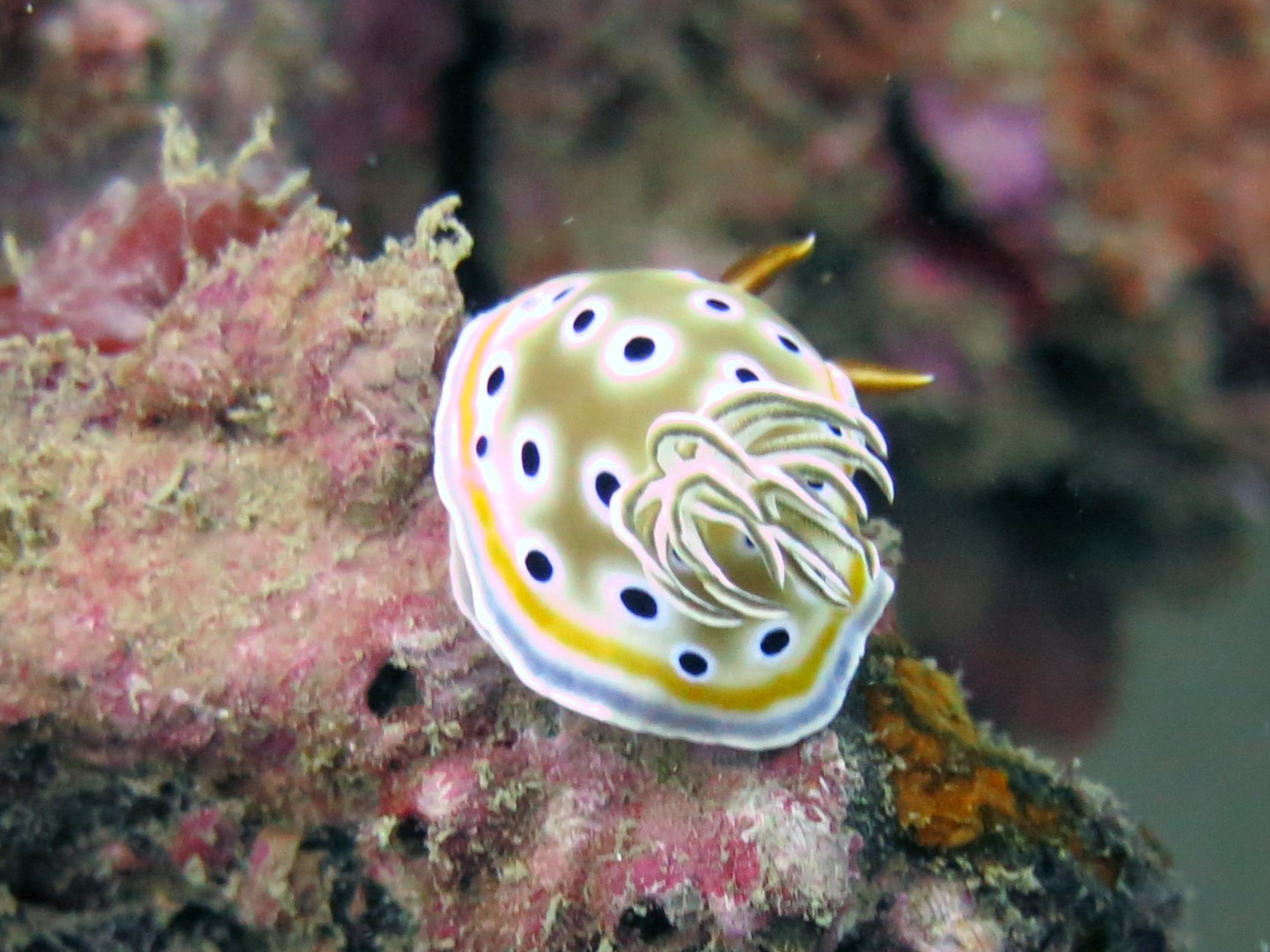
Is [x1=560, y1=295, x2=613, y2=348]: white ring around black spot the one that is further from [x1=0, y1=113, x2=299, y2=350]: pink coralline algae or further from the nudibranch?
[x1=0, y1=113, x2=299, y2=350]: pink coralline algae

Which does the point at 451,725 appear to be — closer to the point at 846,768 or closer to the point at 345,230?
the point at 846,768

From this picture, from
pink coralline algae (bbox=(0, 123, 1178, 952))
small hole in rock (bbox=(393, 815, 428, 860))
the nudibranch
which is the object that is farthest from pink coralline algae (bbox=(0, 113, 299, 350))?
small hole in rock (bbox=(393, 815, 428, 860))

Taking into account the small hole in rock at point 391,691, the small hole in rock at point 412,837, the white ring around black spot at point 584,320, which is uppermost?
the white ring around black spot at point 584,320


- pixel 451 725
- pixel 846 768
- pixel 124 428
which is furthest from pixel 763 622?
pixel 124 428

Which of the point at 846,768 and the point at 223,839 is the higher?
the point at 846,768

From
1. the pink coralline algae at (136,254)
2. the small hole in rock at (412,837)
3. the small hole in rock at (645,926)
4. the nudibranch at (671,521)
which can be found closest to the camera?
the nudibranch at (671,521)

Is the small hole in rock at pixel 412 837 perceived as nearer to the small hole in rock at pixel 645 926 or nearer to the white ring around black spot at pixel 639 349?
the small hole in rock at pixel 645 926

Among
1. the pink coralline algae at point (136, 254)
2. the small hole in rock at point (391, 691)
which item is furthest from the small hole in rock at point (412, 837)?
the pink coralline algae at point (136, 254)

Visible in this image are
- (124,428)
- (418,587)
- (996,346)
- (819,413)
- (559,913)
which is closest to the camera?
(819,413)
